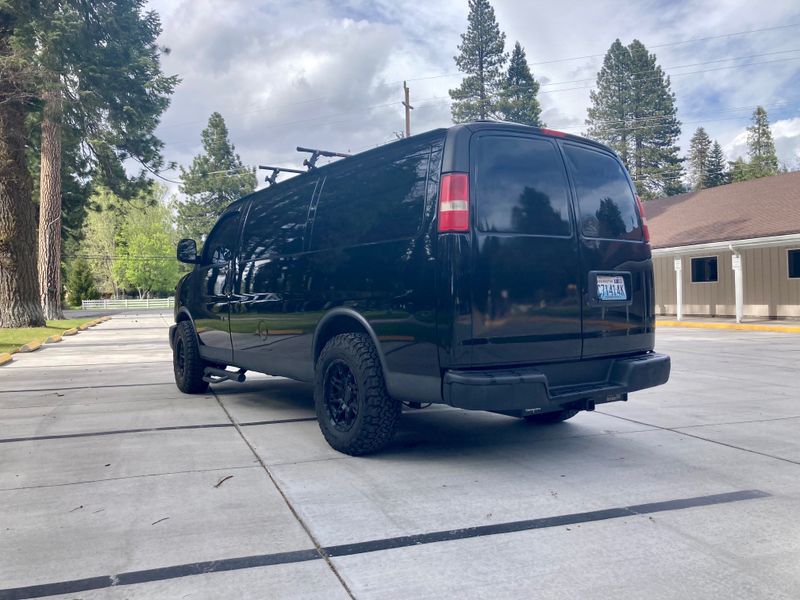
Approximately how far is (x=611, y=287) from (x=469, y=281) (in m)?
1.26

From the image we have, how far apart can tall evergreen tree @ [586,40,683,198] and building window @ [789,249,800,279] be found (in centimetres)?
3138

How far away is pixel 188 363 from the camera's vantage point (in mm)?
7914

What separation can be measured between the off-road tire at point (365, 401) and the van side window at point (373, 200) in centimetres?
Result: 75

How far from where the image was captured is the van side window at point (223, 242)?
7032 mm

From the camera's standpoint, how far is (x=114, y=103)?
17062 millimetres

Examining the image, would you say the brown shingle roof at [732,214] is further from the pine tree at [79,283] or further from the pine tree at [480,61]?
the pine tree at [79,283]

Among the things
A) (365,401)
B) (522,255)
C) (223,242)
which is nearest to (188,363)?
(223,242)

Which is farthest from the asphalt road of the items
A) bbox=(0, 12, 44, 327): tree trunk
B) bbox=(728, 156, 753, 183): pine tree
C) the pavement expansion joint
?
bbox=(728, 156, 753, 183): pine tree

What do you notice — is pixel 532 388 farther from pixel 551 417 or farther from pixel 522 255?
pixel 551 417

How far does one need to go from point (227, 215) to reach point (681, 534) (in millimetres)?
5520

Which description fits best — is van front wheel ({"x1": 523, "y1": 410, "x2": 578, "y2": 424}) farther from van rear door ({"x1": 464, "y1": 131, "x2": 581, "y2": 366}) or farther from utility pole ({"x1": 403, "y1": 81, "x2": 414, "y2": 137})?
utility pole ({"x1": 403, "y1": 81, "x2": 414, "y2": 137})

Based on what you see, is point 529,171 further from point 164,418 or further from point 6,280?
point 6,280

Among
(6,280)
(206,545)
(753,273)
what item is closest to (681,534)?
(206,545)

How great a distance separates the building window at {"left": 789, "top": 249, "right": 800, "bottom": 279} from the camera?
21500 millimetres
